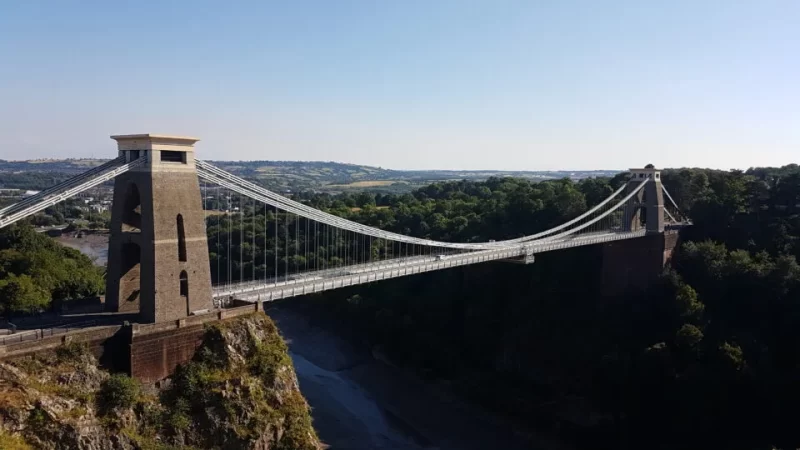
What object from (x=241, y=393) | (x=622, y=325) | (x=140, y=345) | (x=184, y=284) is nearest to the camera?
(x=140, y=345)

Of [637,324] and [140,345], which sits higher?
[140,345]

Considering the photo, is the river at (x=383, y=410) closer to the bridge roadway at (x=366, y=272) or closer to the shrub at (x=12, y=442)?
the bridge roadway at (x=366, y=272)

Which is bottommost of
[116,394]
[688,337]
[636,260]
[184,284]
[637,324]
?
[637,324]

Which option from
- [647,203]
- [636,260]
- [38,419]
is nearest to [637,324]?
[636,260]

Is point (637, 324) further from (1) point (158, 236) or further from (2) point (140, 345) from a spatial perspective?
(2) point (140, 345)

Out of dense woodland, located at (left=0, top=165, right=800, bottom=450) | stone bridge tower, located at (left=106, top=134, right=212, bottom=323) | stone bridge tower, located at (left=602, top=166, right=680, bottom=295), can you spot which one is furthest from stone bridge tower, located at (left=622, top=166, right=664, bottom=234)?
stone bridge tower, located at (left=106, top=134, right=212, bottom=323)

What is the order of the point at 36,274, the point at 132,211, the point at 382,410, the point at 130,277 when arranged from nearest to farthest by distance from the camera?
the point at 130,277 → the point at 132,211 → the point at 36,274 → the point at 382,410

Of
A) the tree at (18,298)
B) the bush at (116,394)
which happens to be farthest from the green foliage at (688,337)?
the tree at (18,298)

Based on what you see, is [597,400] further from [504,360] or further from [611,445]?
[504,360]
